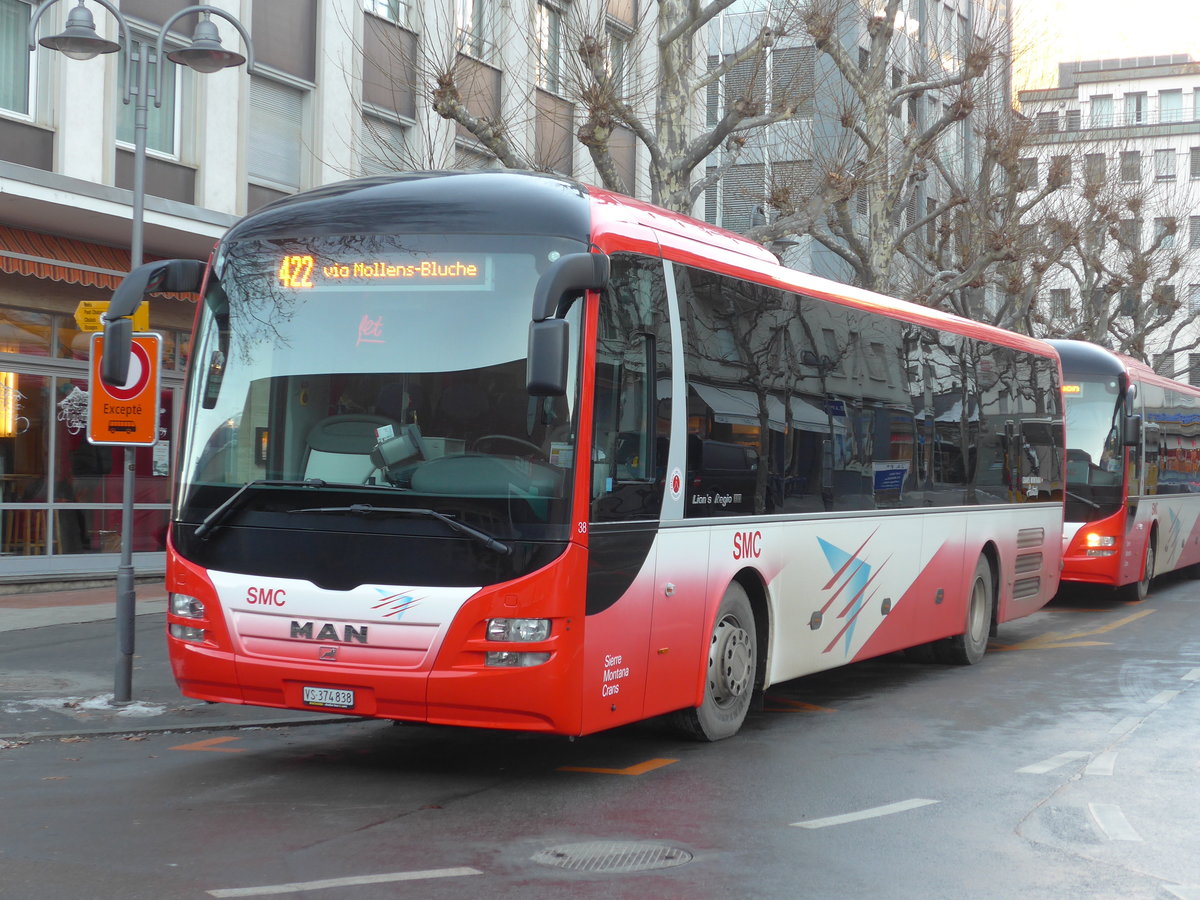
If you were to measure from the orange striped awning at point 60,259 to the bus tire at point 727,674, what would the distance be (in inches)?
456

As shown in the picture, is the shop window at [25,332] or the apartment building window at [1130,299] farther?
the apartment building window at [1130,299]

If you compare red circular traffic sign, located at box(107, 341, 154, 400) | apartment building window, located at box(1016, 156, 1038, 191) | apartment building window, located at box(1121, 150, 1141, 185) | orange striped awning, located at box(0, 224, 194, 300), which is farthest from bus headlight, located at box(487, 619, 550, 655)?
apartment building window, located at box(1121, 150, 1141, 185)

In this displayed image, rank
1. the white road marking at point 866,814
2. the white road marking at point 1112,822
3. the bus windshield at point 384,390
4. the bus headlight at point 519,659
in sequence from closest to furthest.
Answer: the white road marking at point 1112,822 → the white road marking at point 866,814 → the bus headlight at point 519,659 → the bus windshield at point 384,390

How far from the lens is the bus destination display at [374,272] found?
7.57 meters

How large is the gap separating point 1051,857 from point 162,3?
1638 cm

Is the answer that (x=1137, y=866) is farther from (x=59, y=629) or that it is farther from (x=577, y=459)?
(x=59, y=629)

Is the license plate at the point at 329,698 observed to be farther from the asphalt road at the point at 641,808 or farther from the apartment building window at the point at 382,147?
the apartment building window at the point at 382,147

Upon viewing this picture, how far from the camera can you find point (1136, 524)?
781 inches

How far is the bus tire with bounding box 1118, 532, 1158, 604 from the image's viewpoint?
67.3ft

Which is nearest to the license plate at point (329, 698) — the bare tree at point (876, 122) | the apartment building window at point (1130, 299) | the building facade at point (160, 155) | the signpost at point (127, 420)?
the signpost at point (127, 420)

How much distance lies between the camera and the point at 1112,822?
701 centimetres

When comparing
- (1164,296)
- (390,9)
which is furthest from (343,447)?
(1164,296)

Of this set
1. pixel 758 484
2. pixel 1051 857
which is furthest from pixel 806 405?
pixel 1051 857

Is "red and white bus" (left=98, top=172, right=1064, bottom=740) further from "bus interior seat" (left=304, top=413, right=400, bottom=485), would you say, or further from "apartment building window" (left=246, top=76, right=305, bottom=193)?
"apartment building window" (left=246, top=76, right=305, bottom=193)
